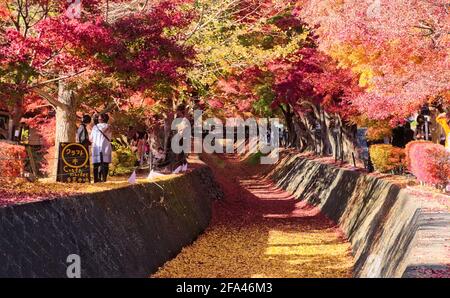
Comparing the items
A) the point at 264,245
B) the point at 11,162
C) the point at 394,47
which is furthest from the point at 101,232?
the point at 264,245

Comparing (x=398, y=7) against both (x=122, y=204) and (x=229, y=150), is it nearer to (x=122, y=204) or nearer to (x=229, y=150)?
(x=122, y=204)

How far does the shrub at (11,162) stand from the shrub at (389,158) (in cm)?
1179

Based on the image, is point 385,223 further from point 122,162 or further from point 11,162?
point 122,162

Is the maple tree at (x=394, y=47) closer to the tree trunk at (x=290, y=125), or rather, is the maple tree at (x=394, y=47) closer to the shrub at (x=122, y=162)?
the shrub at (x=122, y=162)

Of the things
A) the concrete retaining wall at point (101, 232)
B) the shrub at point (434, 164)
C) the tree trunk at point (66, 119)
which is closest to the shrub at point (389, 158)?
the shrub at point (434, 164)

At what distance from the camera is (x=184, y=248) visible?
1878cm

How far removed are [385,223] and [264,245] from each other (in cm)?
483

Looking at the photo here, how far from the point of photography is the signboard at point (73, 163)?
15.6m

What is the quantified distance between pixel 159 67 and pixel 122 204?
3.31 metres

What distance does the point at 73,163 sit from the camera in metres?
15.8

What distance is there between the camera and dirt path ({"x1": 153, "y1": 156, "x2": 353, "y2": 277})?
643 inches

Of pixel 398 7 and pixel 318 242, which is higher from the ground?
pixel 398 7
